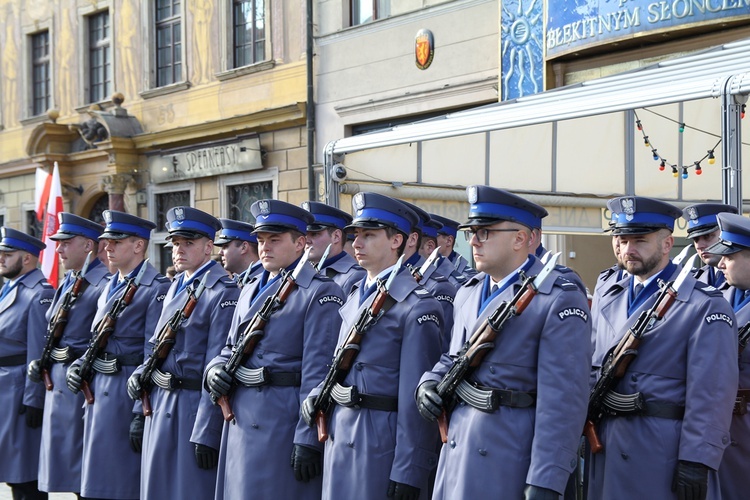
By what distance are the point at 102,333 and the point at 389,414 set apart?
7.85 feet

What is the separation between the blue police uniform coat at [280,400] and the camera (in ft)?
17.8

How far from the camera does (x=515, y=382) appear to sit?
14.1 feet

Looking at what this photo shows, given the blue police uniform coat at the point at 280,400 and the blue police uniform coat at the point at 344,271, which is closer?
the blue police uniform coat at the point at 280,400

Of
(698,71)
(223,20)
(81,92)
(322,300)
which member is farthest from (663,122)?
(81,92)

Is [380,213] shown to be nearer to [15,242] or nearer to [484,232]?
[484,232]

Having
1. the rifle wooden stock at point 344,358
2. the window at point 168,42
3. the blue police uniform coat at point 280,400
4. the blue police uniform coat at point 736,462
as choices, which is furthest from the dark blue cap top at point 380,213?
the window at point 168,42

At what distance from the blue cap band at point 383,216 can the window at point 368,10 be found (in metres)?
10.9

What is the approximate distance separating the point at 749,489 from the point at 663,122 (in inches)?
209

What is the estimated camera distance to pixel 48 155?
70.0 feet

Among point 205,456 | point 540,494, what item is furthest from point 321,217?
point 540,494

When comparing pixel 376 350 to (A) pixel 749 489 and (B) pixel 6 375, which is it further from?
(B) pixel 6 375

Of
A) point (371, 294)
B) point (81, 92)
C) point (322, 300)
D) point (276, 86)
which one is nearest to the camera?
point (371, 294)

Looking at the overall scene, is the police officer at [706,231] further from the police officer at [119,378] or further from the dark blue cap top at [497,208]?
the police officer at [119,378]

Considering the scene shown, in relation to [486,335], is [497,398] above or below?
below
